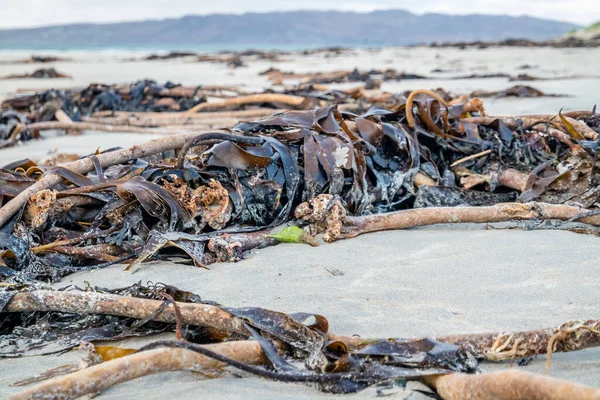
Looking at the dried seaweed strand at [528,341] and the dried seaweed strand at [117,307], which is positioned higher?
the dried seaweed strand at [528,341]

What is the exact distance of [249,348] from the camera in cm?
138

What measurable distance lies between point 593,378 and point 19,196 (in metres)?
2.06

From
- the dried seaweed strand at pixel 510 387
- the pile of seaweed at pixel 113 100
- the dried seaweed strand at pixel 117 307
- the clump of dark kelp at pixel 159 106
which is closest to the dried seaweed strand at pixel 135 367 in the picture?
the dried seaweed strand at pixel 117 307

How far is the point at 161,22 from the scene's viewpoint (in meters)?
85.6

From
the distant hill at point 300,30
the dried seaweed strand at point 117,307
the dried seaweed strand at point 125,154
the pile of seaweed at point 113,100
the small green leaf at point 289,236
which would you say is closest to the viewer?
the dried seaweed strand at point 117,307

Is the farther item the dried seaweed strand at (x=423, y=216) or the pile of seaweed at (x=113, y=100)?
the pile of seaweed at (x=113, y=100)

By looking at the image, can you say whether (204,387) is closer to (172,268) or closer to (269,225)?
(172,268)

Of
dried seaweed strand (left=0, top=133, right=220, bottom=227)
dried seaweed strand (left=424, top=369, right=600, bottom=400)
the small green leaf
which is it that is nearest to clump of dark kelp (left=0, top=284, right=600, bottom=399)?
dried seaweed strand (left=424, top=369, right=600, bottom=400)

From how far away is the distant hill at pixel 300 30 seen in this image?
76875 mm

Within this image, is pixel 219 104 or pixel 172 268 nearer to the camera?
pixel 172 268

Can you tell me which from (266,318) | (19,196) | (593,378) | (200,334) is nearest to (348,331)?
(266,318)

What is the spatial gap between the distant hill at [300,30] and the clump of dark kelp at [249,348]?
75.6 m

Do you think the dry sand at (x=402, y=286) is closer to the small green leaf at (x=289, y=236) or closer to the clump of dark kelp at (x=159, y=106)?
the small green leaf at (x=289, y=236)

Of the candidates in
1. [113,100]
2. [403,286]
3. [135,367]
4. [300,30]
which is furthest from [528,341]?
[300,30]
